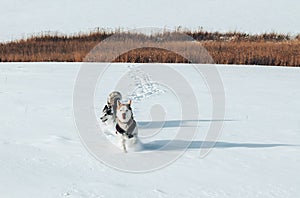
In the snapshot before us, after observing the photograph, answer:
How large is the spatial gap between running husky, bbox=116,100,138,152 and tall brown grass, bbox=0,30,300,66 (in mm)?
8298

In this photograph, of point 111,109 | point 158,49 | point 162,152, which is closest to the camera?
point 162,152

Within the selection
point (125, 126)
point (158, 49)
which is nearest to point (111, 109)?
point (125, 126)

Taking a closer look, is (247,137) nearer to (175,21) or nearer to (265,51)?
(265,51)

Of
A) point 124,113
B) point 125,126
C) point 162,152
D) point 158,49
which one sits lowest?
point 162,152

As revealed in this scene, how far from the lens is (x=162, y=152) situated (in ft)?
15.3

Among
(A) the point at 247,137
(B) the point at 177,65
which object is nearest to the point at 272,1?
(B) the point at 177,65

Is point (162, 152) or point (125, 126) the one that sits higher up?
point (125, 126)

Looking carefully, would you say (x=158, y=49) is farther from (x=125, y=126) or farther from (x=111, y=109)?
(x=125, y=126)

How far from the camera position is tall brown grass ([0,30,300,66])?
1316 centimetres

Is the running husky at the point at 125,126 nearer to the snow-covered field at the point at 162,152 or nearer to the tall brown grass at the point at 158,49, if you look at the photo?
the snow-covered field at the point at 162,152

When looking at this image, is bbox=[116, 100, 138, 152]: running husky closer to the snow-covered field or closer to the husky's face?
the husky's face

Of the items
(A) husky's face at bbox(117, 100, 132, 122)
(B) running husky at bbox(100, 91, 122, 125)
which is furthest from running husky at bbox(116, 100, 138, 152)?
(B) running husky at bbox(100, 91, 122, 125)

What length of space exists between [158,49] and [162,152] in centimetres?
1021

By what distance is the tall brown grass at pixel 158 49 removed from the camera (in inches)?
518
